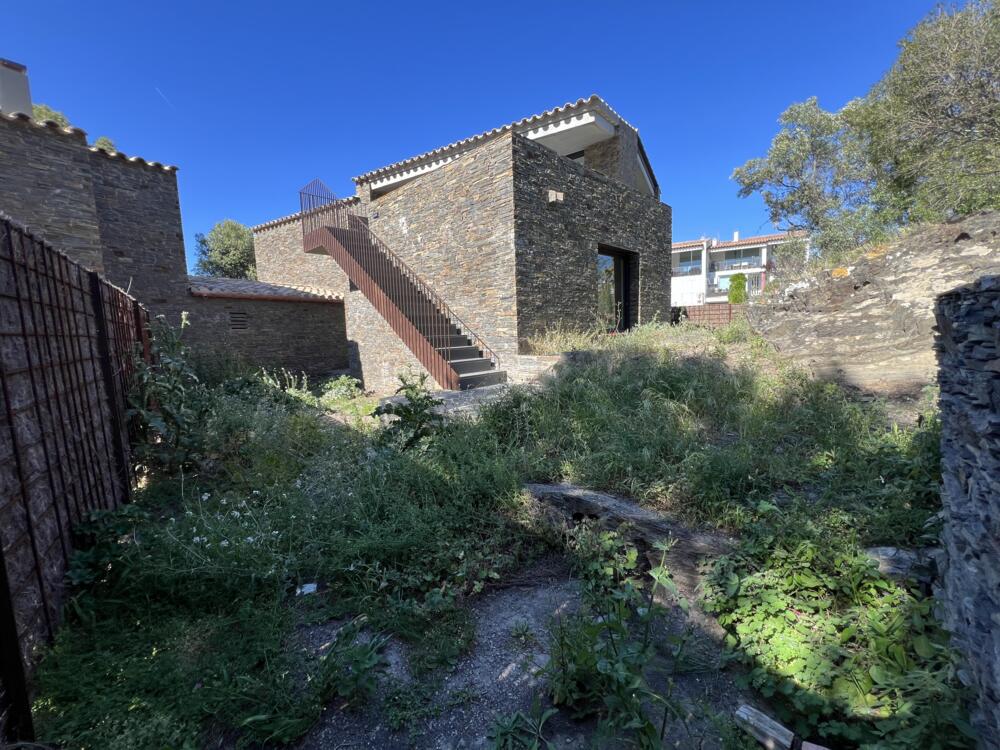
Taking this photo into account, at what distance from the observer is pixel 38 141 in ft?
22.2

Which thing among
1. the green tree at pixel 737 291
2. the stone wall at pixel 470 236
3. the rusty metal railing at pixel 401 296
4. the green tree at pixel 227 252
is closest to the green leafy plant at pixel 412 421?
the rusty metal railing at pixel 401 296

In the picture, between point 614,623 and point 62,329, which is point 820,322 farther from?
point 62,329

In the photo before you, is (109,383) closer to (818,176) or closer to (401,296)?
(401,296)

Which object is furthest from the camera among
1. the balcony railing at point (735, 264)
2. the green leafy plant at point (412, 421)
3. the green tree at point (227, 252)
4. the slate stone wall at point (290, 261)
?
the balcony railing at point (735, 264)

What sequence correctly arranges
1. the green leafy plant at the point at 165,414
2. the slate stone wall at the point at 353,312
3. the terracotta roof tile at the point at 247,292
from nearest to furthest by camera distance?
the green leafy plant at the point at 165,414, the slate stone wall at the point at 353,312, the terracotta roof tile at the point at 247,292

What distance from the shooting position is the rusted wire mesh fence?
154 cm

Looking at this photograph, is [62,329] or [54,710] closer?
[54,710]

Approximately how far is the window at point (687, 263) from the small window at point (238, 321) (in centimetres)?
2762

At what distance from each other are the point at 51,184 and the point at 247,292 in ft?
14.0

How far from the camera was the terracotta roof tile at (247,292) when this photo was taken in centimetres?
1027

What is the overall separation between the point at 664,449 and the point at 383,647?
246 cm

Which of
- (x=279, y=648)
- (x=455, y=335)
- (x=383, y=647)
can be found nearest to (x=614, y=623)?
(x=383, y=647)

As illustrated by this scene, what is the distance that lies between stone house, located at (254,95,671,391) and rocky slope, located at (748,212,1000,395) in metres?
3.70

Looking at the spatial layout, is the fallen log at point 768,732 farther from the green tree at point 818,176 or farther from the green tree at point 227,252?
the green tree at point 227,252
